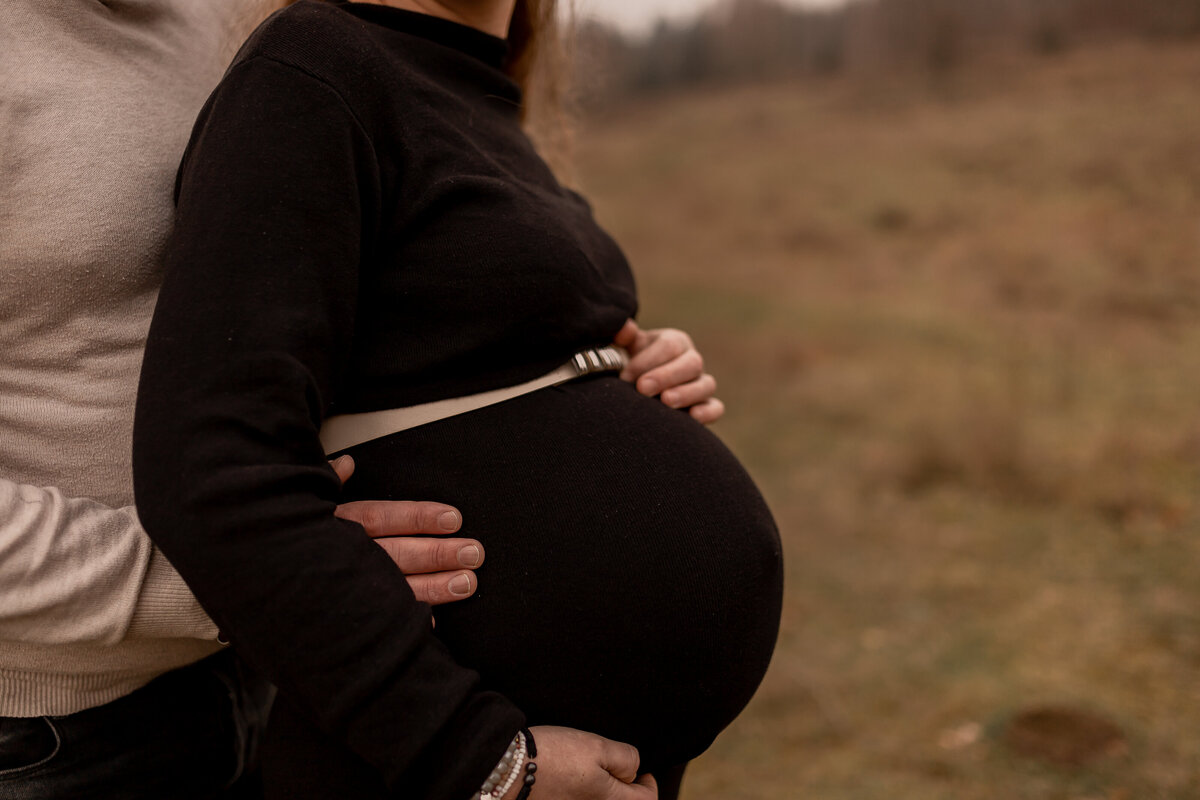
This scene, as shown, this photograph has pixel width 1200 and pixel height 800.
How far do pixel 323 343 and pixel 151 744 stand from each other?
579 mm

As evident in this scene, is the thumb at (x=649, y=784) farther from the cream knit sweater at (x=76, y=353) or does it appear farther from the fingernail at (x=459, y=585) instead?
the cream knit sweater at (x=76, y=353)

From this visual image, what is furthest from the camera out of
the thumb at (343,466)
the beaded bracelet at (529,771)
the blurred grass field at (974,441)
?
the blurred grass field at (974,441)

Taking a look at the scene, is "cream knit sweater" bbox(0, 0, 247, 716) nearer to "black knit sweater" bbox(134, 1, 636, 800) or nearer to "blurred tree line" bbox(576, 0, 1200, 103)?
"black knit sweater" bbox(134, 1, 636, 800)

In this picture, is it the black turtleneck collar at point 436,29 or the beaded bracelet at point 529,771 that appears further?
the black turtleneck collar at point 436,29

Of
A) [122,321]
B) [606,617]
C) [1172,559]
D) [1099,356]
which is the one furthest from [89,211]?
[1099,356]

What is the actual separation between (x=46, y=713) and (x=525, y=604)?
0.54 meters

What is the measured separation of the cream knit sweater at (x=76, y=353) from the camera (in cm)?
89

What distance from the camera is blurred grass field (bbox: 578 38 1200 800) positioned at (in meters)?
2.77

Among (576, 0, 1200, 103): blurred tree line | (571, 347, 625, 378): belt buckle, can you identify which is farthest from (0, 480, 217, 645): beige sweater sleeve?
(576, 0, 1200, 103): blurred tree line

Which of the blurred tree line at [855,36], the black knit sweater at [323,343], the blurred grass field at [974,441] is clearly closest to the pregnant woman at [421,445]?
the black knit sweater at [323,343]

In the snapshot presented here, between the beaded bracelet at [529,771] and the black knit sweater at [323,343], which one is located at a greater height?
the black knit sweater at [323,343]

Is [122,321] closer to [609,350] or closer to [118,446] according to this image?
[118,446]

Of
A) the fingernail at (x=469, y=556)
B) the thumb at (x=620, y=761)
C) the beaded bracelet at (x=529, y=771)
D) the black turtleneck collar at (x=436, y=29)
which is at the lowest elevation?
the thumb at (x=620, y=761)

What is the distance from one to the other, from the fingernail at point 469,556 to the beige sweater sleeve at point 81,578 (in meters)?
0.28
